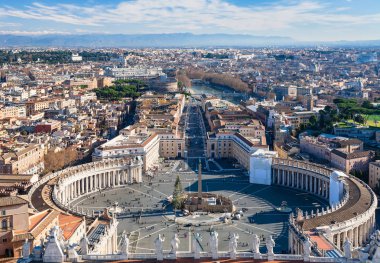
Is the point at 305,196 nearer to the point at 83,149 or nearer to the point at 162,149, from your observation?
the point at 162,149

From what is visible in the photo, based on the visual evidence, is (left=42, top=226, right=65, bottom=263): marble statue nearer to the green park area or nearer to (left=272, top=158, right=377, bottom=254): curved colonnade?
(left=272, top=158, right=377, bottom=254): curved colonnade

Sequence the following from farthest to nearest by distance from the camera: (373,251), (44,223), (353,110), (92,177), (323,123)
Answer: (353,110) < (323,123) < (92,177) < (44,223) < (373,251)

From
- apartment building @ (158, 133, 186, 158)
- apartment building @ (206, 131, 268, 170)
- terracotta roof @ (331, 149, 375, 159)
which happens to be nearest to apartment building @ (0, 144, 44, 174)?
apartment building @ (158, 133, 186, 158)

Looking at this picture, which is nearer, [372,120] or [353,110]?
[372,120]

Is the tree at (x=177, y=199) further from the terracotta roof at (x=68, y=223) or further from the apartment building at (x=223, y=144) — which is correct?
the apartment building at (x=223, y=144)

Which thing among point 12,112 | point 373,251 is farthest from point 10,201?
point 12,112

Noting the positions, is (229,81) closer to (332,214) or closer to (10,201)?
(332,214)
